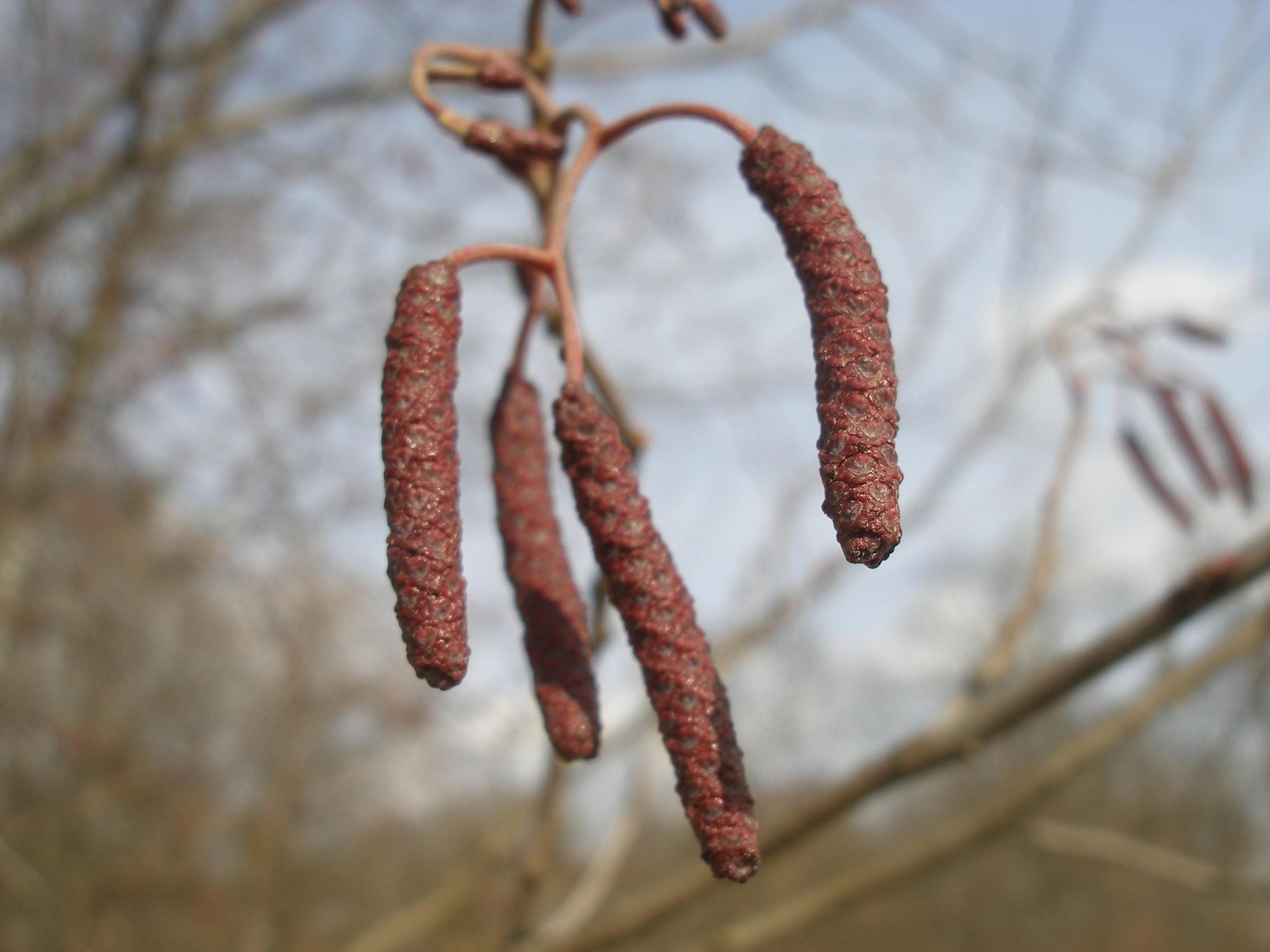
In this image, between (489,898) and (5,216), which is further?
(489,898)

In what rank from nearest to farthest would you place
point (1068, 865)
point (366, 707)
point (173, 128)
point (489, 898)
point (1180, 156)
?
point (1180, 156) → point (489, 898) → point (173, 128) → point (366, 707) → point (1068, 865)

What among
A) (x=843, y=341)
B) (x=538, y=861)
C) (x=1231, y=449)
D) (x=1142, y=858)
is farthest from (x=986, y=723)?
(x=1142, y=858)

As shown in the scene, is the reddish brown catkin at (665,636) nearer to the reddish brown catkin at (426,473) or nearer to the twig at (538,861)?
the reddish brown catkin at (426,473)

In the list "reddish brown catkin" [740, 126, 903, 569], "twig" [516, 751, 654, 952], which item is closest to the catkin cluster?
"reddish brown catkin" [740, 126, 903, 569]

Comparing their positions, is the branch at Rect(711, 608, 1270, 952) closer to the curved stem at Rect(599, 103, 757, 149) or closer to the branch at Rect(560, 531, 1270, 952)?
the branch at Rect(560, 531, 1270, 952)

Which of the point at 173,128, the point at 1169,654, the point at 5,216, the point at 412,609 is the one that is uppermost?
the point at 412,609

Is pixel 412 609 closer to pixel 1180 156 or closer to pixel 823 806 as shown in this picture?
pixel 823 806

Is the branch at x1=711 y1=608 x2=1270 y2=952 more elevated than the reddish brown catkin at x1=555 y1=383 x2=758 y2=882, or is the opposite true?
the reddish brown catkin at x1=555 y1=383 x2=758 y2=882

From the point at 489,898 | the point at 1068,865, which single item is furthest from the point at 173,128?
the point at 1068,865
